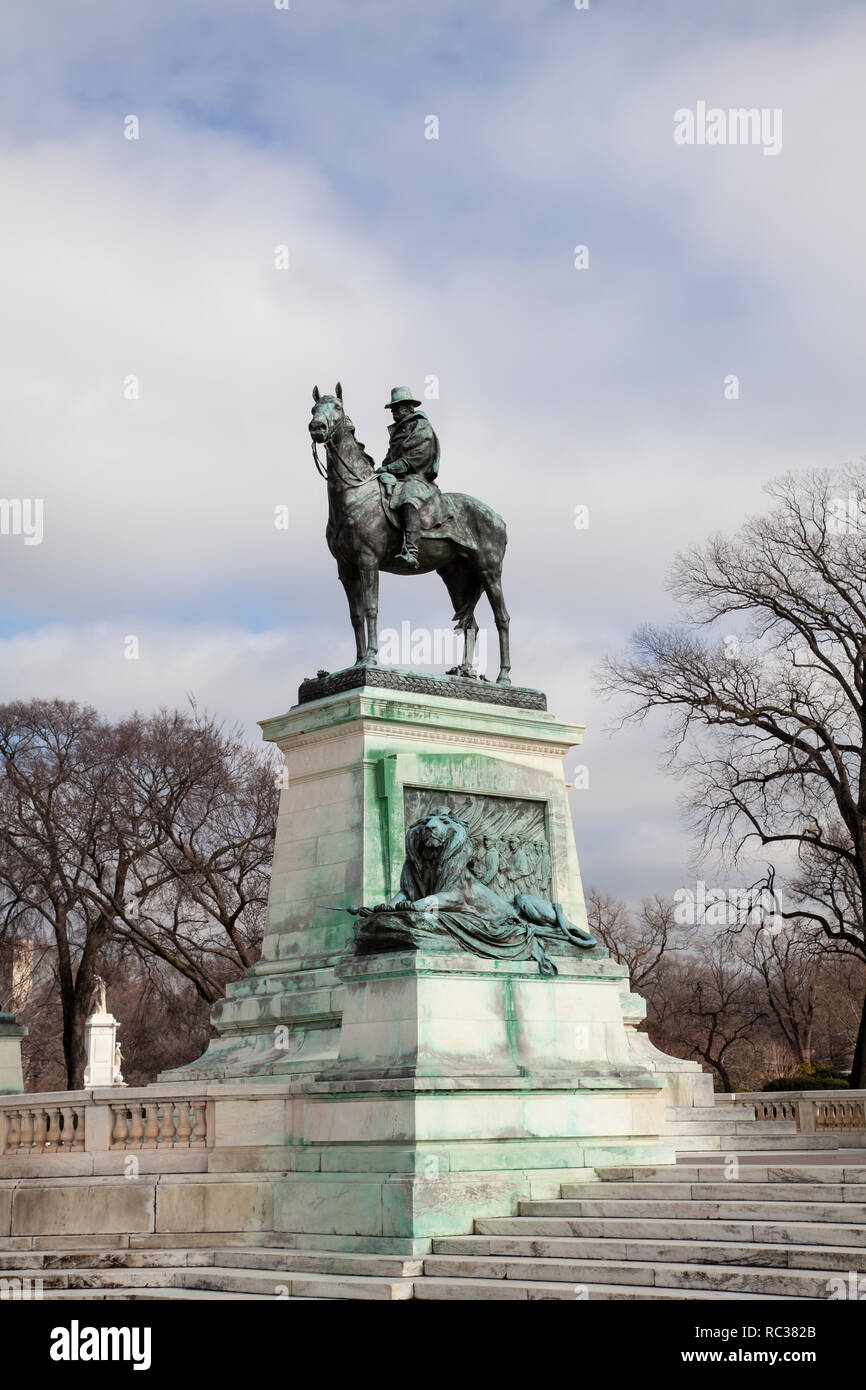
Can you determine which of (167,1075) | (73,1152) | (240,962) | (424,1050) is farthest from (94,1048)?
(424,1050)

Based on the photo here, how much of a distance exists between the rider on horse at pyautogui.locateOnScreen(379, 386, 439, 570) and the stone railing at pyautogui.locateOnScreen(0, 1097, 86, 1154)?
763cm

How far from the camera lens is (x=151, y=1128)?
642 inches

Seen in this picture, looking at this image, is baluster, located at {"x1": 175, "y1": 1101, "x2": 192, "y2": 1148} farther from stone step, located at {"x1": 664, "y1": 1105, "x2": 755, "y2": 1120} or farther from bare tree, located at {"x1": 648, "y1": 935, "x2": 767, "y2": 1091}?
bare tree, located at {"x1": 648, "y1": 935, "x2": 767, "y2": 1091}

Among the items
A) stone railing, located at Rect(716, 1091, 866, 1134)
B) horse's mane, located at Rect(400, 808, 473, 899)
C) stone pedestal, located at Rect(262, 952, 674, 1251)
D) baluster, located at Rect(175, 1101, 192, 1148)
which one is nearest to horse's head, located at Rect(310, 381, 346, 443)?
horse's mane, located at Rect(400, 808, 473, 899)

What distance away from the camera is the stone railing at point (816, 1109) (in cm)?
2508

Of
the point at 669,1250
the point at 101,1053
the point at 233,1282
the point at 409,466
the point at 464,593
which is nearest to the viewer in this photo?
the point at 669,1250

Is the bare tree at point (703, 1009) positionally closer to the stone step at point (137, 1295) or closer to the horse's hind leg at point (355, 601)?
the horse's hind leg at point (355, 601)

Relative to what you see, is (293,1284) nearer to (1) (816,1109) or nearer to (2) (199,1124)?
(2) (199,1124)

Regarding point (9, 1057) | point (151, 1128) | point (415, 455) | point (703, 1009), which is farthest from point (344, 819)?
point (703, 1009)

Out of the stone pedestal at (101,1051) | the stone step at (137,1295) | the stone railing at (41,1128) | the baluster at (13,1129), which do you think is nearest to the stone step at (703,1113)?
the stone railing at (41,1128)

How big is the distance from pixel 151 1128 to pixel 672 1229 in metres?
5.57

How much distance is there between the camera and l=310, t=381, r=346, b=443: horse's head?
19.8 meters

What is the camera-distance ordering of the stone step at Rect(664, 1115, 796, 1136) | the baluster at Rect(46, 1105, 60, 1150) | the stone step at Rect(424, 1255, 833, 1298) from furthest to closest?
the stone step at Rect(664, 1115, 796, 1136) < the baluster at Rect(46, 1105, 60, 1150) < the stone step at Rect(424, 1255, 833, 1298)

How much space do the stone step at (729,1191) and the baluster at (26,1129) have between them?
5837mm
